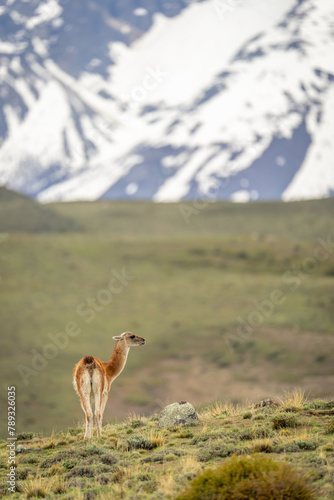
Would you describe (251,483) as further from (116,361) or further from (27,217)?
(27,217)

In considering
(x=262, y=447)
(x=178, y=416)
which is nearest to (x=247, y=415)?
(x=178, y=416)

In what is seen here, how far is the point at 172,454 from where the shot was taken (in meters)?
14.6

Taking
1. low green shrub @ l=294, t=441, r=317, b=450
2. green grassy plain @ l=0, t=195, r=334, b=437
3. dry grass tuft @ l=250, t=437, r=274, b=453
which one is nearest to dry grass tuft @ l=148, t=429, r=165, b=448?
dry grass tuft @ l=250, t=437, r=274, b=453

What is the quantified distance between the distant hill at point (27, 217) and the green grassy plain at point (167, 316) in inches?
120

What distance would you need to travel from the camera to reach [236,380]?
81.8 m

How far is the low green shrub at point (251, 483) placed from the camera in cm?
1075

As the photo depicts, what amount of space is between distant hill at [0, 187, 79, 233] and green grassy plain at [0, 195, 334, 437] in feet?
10.0

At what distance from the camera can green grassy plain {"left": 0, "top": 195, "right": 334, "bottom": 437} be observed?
78125 millimetres

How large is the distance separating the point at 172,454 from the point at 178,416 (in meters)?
3.36

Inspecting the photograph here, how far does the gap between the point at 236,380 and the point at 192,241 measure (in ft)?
127

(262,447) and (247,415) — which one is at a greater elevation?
(262,447)

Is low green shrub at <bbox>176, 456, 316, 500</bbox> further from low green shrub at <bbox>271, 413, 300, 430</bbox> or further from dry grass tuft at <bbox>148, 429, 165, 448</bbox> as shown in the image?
dry grass tuft at <bbox>148, 429, 165, 448</bbox>

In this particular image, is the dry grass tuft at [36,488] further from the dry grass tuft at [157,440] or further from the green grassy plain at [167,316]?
the green grassy plain at [167,316]

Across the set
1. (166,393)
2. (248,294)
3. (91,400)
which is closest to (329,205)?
(248,294)
